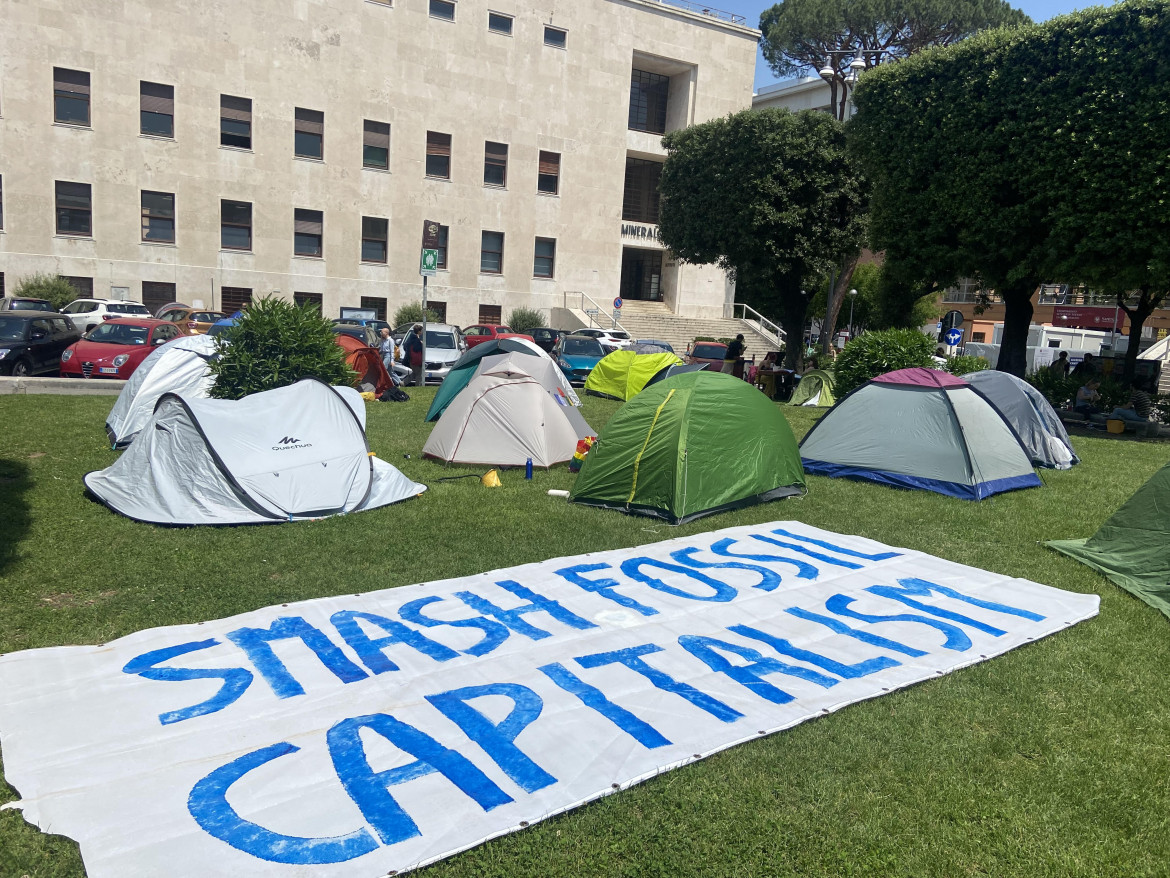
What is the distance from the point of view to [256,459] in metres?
8.34

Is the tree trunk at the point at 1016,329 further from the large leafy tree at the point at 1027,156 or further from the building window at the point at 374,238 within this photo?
the building window at the point at 374,238

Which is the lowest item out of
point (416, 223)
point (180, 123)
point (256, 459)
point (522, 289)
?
point (256, 459)

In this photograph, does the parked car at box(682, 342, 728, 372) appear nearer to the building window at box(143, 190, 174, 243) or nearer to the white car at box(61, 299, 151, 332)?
the white car at box(61, 299, 151, 332)

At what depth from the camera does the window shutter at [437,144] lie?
36594 millimetres

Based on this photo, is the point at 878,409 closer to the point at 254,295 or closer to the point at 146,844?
the point at 146,844

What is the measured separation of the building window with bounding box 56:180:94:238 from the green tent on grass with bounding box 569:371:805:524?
30.3 m

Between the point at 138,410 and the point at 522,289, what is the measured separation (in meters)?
28.9

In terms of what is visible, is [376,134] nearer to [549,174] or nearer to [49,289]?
[549,174]

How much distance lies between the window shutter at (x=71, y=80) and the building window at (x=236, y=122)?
183 inches

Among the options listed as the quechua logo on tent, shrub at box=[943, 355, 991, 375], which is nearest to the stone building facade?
shrub at box=[943, 355, 991, 375]

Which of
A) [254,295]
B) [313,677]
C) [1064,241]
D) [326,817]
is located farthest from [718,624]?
[254,295]

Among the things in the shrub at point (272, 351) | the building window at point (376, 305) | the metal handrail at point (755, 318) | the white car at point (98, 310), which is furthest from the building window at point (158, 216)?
the metal handrail at point (755, 318)

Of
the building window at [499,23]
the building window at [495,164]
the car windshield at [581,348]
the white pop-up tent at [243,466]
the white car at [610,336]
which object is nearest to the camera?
the white pop-up tent at [243,466]

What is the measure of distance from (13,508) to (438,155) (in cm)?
3155
